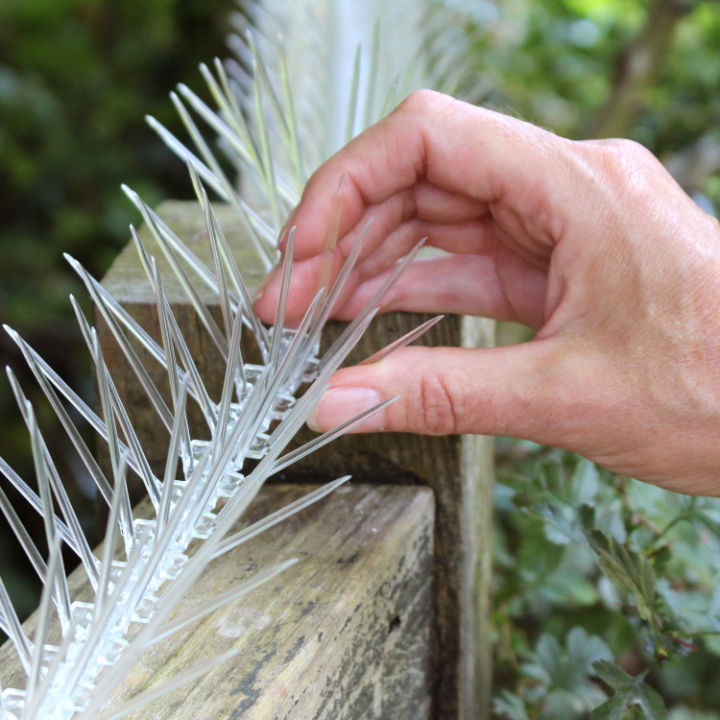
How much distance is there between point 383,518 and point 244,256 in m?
0.27

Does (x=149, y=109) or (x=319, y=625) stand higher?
(x=319, y=625)

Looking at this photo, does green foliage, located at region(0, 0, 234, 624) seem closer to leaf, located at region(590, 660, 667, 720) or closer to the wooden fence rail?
the wooden fence rail

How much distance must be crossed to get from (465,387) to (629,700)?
0.71ft

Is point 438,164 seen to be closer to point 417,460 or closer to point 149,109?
point 417,460

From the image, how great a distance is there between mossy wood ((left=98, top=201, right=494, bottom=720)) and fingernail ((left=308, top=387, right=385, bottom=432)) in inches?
4.0

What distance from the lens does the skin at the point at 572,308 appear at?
576mm

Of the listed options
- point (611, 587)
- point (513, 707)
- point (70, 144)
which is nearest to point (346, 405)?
point (513, 707)

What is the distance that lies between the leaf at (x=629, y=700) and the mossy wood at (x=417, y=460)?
15cm

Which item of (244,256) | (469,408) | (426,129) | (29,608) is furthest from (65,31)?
(469,408)

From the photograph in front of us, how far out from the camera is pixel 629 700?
575 millimetres

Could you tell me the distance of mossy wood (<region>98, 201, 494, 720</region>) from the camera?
0.67 m

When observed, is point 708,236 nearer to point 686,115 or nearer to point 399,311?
point 399,311

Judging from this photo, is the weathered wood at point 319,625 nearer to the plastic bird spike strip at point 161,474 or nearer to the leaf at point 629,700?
the plastic bird spike strip at point 161,474

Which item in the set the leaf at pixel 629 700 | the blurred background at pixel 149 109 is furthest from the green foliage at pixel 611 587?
the blurred background at pixel 149 109
